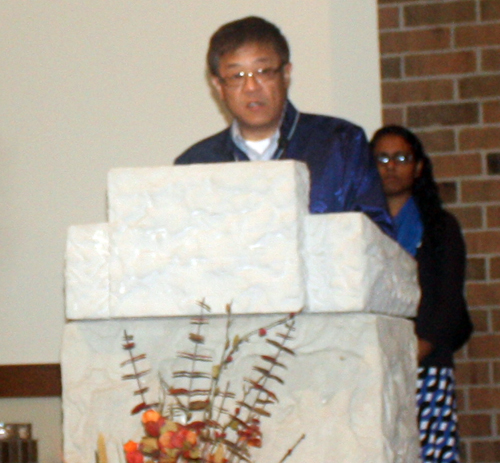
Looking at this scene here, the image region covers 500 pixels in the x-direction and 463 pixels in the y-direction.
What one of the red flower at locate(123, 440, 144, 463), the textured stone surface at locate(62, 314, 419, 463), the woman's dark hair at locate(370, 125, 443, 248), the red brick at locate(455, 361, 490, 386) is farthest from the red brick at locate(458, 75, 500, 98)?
the red flower at locate(123, 440, 144, 463)

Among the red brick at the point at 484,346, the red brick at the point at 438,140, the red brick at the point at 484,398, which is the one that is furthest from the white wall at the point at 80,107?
the red brick at the point at 484,398

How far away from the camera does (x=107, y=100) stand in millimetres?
3531

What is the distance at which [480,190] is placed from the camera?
3.40m

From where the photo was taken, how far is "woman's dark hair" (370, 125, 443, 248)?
2834mm

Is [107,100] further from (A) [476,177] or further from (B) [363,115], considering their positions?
(A) [476,177]

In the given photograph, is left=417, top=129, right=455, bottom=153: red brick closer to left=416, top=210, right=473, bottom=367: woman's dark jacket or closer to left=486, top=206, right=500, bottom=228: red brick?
left=486, top=206, right=500, bottom=228: red brick

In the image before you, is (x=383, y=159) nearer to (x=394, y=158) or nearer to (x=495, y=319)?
(x=394, y=158)

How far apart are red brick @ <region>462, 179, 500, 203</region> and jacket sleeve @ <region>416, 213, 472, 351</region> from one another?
2.08ft

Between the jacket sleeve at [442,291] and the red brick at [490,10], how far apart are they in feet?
3.34

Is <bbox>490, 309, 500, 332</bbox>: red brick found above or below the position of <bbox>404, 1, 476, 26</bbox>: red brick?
below

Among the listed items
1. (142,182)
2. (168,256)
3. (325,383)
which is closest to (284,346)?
(325,383)

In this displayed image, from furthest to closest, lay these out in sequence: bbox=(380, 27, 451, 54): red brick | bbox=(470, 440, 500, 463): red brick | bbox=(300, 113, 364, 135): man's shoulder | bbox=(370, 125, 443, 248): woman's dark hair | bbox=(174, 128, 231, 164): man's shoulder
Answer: bbox=(380, 27, 451, 54): red brick < bbox=(470, 440, 500, 463): red brick < bbox=(370, 125, 443, 248): woman's dark hair < bbox=(174, 128, 231, 164): man's shoulder < bbox=(300, 113, 364, 135): man's shoulder

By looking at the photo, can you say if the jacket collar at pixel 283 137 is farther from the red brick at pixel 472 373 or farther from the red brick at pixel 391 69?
the red brick at pixel 472 373

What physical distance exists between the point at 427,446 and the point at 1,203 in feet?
6.15
